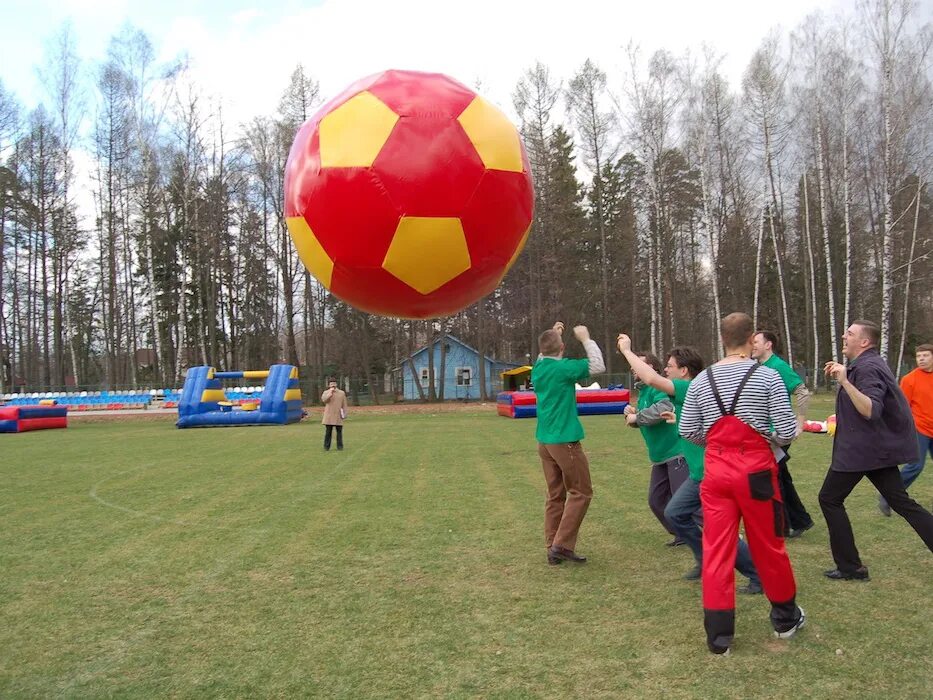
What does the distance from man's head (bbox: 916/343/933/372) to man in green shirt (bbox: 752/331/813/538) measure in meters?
1.71

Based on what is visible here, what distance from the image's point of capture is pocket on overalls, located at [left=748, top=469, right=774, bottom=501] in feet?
11.6

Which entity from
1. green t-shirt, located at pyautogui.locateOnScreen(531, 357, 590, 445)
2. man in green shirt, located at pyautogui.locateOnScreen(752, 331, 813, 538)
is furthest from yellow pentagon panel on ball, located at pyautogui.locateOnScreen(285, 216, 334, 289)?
man in green shirt, located at pyautogui.locateOnScreen(752, 331, 813, 538)

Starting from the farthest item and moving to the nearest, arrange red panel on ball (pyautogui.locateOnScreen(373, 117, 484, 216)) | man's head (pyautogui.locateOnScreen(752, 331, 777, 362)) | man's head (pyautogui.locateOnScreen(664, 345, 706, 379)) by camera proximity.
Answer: man's head (pyautogui.locateOnScreen(752, 331, 777, 362)) → man's head (pyautogui.locateOnScreen(664, 345, 706, 379)) → red panel on ball (pyautogui.locateOnScreen(373, 117, 484, 216))

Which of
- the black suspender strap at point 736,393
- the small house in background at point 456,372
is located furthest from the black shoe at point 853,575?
the small house in background at point 456,372

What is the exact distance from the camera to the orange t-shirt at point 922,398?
6.70m

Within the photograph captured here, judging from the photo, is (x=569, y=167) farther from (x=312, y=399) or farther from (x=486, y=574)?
(x=486, y=574)

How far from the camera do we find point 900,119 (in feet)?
80.8

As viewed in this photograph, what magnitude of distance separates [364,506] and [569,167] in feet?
118

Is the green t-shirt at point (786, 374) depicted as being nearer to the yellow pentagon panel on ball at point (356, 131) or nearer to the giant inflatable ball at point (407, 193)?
the giant inflatable ball at point (407, 193)

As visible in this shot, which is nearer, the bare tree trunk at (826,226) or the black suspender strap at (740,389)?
the black suspender strap at (740,389)

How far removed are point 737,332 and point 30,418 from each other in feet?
78.9

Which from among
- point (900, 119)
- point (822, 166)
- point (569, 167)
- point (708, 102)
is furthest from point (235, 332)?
point (900, 119)

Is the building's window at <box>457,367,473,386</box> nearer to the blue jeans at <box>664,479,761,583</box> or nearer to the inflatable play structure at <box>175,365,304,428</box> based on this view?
the inflatable play structure at <box>175,365,304,428</box>

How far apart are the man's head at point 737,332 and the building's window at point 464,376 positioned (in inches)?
1685
